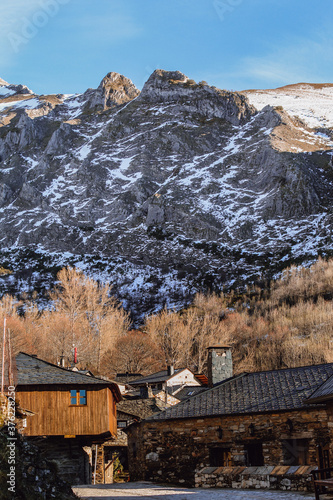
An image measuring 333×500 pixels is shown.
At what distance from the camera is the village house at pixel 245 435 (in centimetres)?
1930

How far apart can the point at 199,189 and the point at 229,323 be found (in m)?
57.4

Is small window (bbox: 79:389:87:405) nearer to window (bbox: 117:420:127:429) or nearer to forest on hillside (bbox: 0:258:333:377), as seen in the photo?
window (bbox: 117:420:127:429)

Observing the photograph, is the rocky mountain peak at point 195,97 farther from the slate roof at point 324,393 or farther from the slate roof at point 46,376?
the slate roof at point 324,393

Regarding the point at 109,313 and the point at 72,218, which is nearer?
the point at 109,313

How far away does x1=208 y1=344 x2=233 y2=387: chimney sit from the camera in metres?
29.4

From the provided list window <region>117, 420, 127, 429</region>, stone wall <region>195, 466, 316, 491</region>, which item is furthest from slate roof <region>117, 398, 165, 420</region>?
stone wall <region>195, 466, 316, 491</region>

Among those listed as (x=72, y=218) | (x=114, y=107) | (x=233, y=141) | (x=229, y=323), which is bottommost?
(x=229, y=323)

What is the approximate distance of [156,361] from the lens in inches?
2714

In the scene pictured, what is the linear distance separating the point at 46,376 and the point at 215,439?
30.5ft

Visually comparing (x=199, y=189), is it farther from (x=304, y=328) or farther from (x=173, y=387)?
(x=173, y=387)

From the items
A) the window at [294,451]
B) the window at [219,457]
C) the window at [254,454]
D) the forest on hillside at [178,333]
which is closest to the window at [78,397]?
the window at [219,457]

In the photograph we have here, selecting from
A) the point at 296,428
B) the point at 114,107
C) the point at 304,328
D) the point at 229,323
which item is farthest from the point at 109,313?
the point at 114,107

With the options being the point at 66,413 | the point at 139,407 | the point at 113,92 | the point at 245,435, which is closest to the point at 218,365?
the point at 245,435

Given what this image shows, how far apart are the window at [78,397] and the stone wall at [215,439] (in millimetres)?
3455
